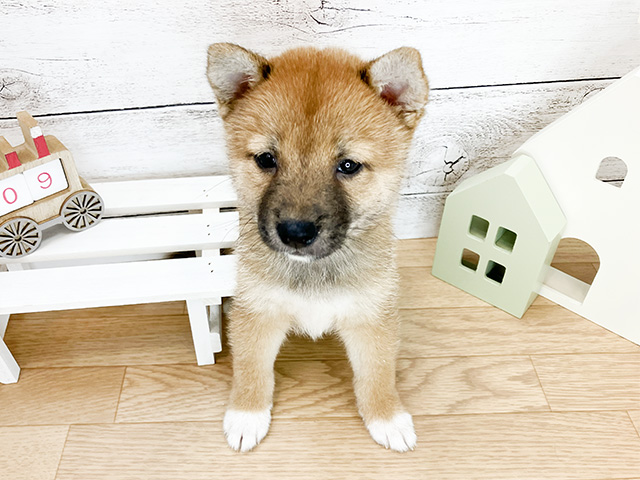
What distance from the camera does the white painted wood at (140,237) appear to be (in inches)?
49.7

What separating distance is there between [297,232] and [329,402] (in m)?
0.57

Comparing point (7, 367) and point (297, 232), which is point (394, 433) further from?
point (7, 367)

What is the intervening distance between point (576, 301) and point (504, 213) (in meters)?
0.35

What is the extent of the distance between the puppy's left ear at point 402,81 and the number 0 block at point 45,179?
73 cm

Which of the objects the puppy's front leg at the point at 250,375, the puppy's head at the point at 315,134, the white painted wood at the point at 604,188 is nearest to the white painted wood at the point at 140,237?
the puppy's front leg at the point at 250,375

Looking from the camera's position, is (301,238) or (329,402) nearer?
(301,238)

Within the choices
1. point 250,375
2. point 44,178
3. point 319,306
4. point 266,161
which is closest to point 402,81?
point 266,161

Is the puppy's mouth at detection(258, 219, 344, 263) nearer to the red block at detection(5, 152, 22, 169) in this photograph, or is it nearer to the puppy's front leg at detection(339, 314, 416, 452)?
the puppy's front leg at detection(339, 314, 416, 452)

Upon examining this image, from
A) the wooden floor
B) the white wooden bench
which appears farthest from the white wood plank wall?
the wooden floor

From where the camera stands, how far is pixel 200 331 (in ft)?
4.25

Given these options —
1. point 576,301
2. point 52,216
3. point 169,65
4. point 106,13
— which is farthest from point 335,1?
point 576,301

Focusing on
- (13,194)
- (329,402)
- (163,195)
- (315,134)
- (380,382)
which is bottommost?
(329,402)

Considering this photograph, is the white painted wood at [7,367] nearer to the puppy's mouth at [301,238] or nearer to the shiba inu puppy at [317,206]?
the shiba inu puppy at [317,206]

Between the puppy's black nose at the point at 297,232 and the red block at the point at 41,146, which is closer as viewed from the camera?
the puppy's black nose at the point at 297,232
